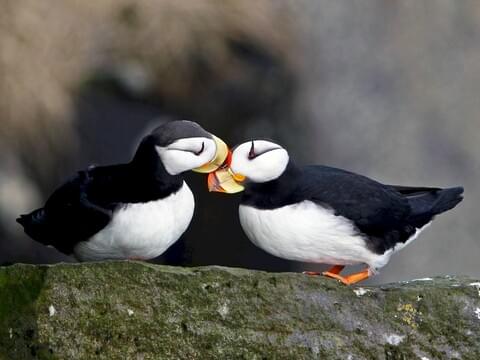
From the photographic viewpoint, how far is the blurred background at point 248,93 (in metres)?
5.08

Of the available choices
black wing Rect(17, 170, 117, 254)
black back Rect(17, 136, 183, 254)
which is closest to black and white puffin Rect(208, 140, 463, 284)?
black back Rect(17, 136, 183, 254)

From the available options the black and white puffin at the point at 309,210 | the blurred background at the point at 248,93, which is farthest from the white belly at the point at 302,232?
the blurred background at the point at 248,93

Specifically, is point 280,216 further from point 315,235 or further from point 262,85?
point 262,85

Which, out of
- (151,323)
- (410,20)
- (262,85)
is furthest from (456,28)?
(151,323)

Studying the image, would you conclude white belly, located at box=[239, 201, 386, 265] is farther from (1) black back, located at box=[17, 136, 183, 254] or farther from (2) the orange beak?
(1) black back, located at box=[17, 136, 183, 254]

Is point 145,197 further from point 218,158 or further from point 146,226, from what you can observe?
point 218,158

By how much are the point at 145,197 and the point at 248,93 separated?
2472 mm

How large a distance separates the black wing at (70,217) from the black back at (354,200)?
0.35 m

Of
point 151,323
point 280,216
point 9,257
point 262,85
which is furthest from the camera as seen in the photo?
point 262,85

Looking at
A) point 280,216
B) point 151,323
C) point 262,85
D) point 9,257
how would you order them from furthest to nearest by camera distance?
point 262,85 → point 9,257 → point 280,216 → point 151,323

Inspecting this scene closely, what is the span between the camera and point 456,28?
5.59 metres

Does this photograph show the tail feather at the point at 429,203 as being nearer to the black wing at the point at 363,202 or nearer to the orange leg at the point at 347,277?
the black wing at the point at 363,202

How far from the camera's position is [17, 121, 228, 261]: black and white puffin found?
291 cm

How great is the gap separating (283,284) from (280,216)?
25 centimetres
